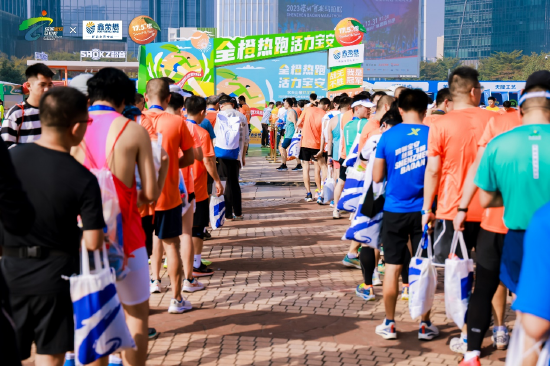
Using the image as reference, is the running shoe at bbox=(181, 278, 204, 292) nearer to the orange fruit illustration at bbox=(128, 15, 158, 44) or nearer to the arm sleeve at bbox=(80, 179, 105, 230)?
the arm sleeve at bbox=(80, 179, 105, 230)

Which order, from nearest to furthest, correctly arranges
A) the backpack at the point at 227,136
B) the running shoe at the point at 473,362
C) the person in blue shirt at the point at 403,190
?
the running shoe at the point at 473,362 < the person in blue shirt at the point at 403,190 < the backpack at the point at 227,136

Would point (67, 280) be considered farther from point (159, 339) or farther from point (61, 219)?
point (159, 339)

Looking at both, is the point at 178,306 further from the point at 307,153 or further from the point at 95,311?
the point at 307,153

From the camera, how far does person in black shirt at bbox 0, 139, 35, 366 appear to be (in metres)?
2.19

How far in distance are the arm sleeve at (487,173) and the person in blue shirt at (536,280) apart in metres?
1.81

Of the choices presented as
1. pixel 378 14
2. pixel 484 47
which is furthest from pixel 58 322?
pixel 484 47

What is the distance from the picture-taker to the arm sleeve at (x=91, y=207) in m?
3.07

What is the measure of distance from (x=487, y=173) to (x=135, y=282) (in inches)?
88.3

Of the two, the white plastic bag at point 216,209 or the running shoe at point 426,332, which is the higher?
the white plastic bag at point 216,209

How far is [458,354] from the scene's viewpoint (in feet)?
16.2

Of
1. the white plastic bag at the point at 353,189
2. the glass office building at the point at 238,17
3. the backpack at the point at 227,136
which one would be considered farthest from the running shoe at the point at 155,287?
the glass office building at the point at 238,17

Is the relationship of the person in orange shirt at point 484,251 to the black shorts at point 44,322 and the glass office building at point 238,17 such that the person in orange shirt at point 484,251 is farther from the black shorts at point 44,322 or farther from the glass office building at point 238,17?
the glass office building at point 238,17

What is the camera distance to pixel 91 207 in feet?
10.1

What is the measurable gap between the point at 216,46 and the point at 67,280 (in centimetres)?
2468
